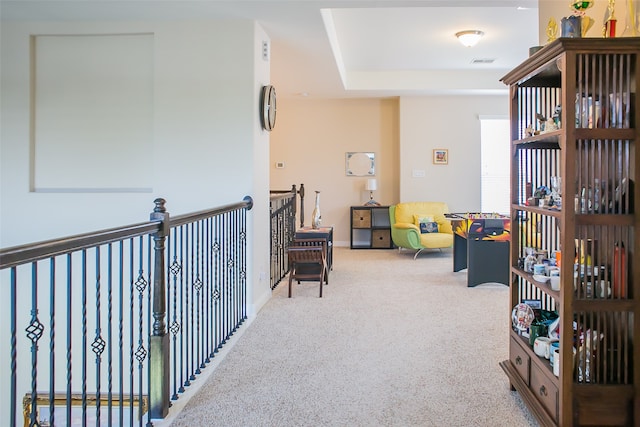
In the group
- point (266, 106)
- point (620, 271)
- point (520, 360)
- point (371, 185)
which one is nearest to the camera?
point (620, 271)

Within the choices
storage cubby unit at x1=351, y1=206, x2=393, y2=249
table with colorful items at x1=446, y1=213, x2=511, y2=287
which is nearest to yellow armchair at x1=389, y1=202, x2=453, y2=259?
storage cubby unit at x1=351, y1=206, x2=393, y2=249

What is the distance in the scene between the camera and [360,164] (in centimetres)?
859

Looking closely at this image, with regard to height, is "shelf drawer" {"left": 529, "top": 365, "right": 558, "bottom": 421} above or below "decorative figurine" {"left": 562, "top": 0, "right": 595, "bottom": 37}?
below

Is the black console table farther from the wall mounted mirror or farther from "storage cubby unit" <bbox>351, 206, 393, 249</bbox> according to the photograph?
the wall mounted mirror

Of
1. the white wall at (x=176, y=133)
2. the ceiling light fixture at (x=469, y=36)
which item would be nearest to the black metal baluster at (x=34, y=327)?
the white wall at (x=176, y=133)

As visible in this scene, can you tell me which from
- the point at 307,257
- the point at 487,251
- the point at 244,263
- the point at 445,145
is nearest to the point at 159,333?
the point at 244,263

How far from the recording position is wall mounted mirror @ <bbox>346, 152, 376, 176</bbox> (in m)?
8.59

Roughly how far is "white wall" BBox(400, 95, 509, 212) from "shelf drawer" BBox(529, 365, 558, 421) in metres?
6.10

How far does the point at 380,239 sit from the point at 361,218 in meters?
0.49

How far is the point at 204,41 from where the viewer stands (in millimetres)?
4102

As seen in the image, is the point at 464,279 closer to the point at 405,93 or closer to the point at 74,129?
the point at 405,93

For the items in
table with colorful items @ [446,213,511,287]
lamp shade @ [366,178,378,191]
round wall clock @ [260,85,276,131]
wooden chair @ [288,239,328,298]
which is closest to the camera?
round wall clock @ [260,85,276,131]

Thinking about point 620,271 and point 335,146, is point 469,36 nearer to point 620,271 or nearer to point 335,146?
point 335,146

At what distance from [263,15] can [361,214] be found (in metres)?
4.88
